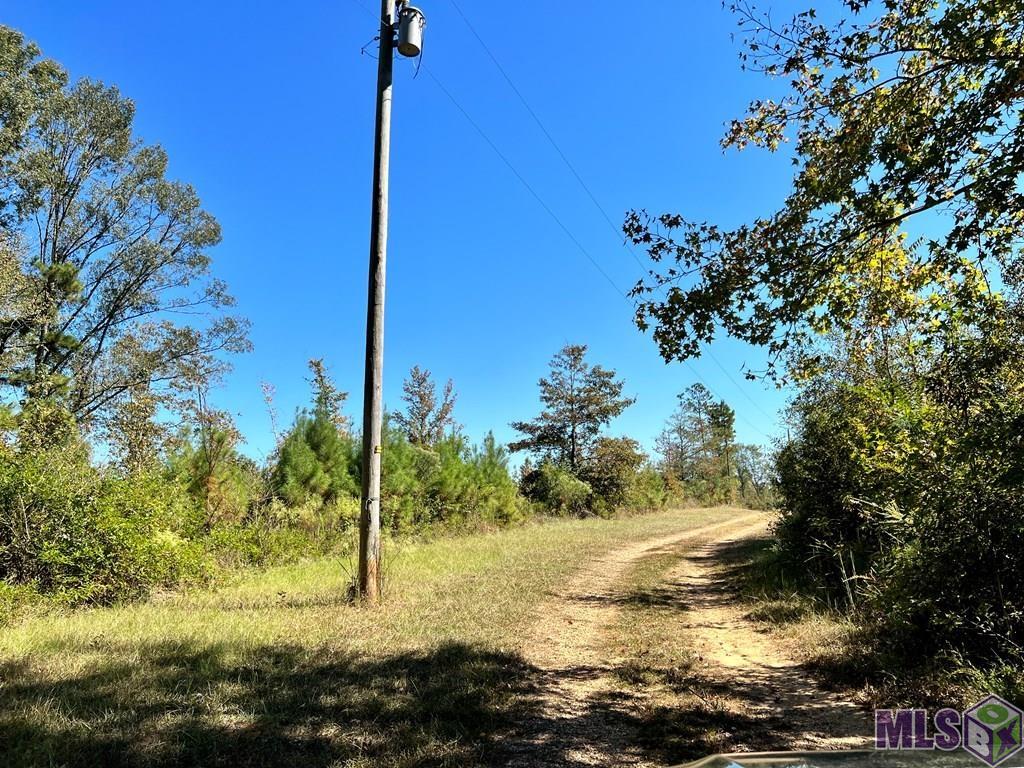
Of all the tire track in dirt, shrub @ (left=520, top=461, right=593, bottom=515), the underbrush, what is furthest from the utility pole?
shrub @ (left=520, top=461, right=593, bottom=515)

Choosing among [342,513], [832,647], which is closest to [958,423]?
[832,647]

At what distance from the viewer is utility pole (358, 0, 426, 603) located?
7230mm

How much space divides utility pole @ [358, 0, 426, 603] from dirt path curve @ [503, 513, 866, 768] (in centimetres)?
243

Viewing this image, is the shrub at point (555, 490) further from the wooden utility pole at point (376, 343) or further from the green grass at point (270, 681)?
the wooden utility pole at point (376, 343)

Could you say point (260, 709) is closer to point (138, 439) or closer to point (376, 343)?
point (376, 343)

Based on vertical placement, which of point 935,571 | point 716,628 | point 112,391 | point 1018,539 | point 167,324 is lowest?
point 716,628

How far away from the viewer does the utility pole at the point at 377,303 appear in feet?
23.7

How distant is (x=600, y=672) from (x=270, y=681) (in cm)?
285

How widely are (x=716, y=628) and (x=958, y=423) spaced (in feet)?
11.7

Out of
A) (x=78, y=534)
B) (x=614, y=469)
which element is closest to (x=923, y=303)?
(x=78, y=534)

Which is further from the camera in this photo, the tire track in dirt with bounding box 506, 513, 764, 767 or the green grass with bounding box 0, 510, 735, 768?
the tire track in dirt with bounding box 506, 513, 764, 767

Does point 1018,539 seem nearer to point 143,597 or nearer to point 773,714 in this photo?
point 773,714

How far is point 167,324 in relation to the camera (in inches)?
830

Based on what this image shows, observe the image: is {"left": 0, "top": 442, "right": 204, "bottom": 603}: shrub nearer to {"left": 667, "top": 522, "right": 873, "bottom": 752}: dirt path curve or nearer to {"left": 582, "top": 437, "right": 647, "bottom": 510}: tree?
{"left": 667, "top": 522, "right": 873, "bottom": 752}: dirt path curve
